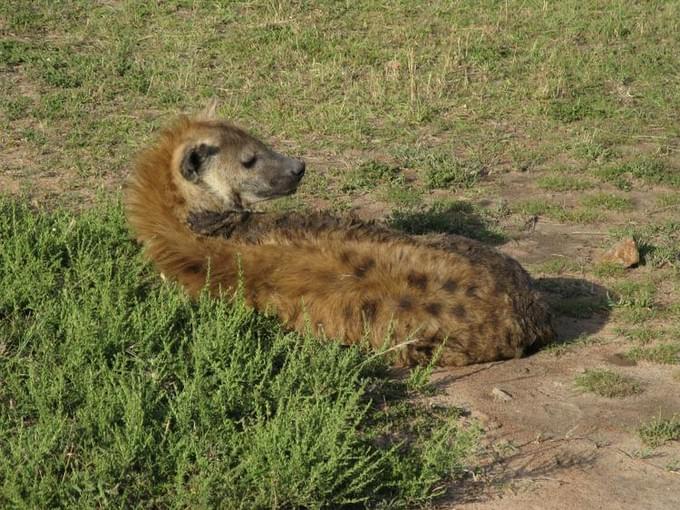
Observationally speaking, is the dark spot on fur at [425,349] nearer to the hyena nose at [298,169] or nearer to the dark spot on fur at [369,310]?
the dark spot on fur at [369,310]

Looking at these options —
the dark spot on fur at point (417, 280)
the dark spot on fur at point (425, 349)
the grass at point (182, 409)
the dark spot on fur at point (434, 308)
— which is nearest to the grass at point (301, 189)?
the grass at point (182, 409)

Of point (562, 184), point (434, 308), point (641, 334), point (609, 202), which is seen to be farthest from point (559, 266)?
point (434, 308)

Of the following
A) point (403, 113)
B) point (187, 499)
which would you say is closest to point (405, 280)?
point (187, 499)

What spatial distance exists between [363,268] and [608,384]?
1.12m

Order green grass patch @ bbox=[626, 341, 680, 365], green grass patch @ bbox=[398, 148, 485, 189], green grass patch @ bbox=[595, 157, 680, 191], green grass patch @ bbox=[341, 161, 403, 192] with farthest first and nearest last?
1. green grass patch @ bbox=[595, 157, 680, 191]
2. green grass patch @ bbox=[398, 148, 485, 189]
3. green grass patch @ bbox=[341, 161, 403, 192]
4. green grass patch @ bbox=[626, 341, 680, 365]

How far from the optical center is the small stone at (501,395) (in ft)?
15.0

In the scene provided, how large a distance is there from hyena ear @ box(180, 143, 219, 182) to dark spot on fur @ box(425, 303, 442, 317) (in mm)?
1291

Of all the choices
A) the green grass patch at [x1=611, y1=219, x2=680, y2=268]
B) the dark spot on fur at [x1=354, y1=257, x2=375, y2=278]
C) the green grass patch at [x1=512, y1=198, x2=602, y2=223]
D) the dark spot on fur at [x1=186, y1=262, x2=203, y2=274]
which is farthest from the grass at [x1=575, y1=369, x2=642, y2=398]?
the green grass patch at [x1=512, y1=198, x2=602, y2=223]

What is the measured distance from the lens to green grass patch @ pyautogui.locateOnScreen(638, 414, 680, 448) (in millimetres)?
4281

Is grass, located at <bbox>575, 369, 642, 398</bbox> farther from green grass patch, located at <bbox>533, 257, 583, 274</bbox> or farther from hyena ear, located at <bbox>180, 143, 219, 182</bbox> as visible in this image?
hyena ear, located at <bbox>180, 143, 219, 182</bbox>

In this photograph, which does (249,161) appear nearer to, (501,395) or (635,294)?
(501,395)

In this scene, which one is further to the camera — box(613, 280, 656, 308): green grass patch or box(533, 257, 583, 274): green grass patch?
box(533, 257, 583, 274): green grass patch

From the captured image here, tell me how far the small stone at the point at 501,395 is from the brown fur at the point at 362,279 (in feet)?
0.66

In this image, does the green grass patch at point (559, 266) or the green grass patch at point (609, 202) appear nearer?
the green grass patch at point (559, 266)
